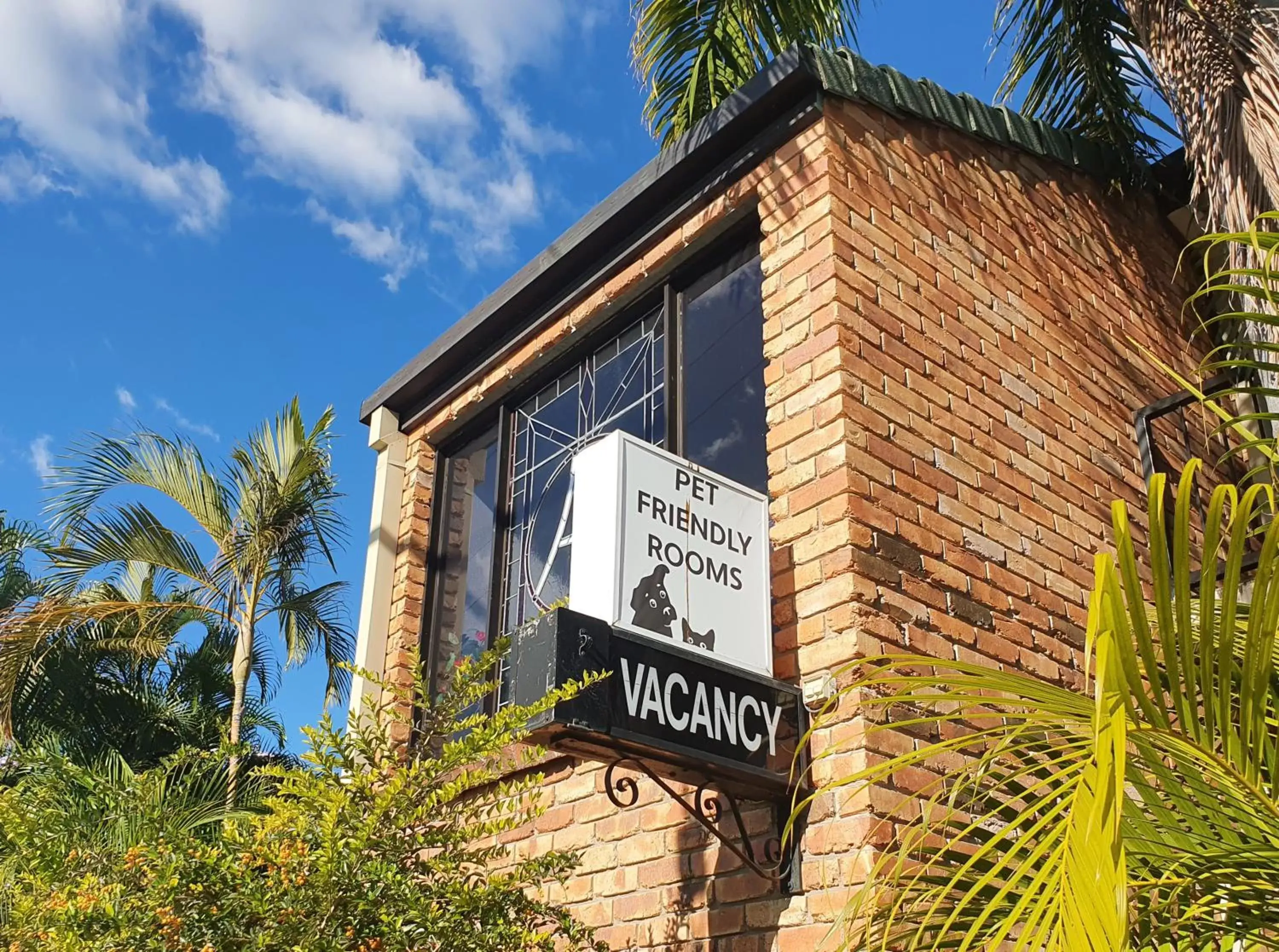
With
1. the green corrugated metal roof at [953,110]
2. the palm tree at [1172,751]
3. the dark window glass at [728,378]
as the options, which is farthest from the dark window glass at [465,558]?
the palm tree at [1172,751]

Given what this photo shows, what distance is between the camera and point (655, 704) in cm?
315

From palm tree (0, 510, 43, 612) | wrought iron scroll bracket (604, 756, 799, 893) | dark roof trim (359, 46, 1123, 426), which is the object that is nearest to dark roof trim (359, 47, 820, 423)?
dark roof trim (359, 46, 1123, 426)

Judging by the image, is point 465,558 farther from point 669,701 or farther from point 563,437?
point 669,701

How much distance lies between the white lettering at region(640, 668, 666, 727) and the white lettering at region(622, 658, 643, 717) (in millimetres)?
18

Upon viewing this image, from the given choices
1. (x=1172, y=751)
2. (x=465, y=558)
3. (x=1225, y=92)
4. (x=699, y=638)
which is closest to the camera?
(x=1172, y=751)

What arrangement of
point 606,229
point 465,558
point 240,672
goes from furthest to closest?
point 240,672 → point 465,558 → point 606,229

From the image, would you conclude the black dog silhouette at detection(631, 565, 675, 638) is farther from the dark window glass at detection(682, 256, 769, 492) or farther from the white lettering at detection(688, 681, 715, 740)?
the dark window glass at detection(682, 256, 769, 492)

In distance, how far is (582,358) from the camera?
5.46 metres

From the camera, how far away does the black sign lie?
304 cm

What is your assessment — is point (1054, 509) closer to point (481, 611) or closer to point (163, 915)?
point (481, 611)

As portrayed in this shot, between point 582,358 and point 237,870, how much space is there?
2809 millimetres

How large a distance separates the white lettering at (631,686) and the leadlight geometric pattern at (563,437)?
1.67 meters

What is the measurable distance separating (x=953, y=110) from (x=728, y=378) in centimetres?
152

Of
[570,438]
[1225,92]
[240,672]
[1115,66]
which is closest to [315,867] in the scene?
[570,438]
